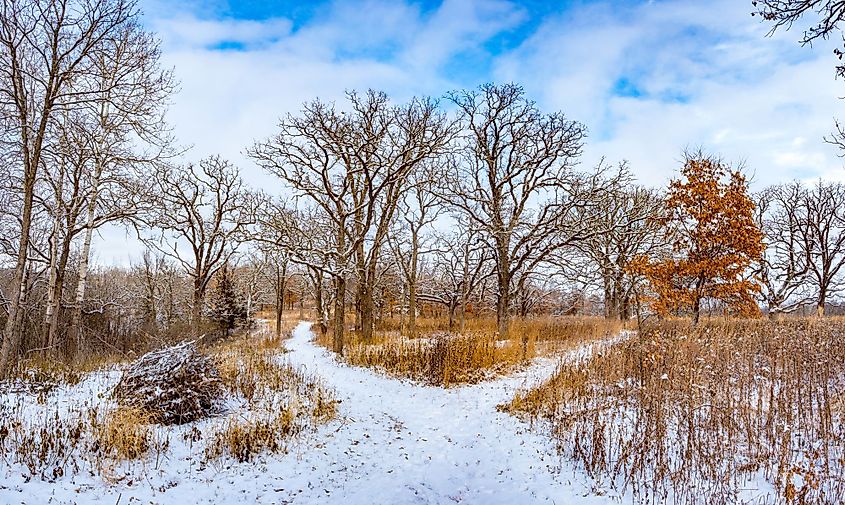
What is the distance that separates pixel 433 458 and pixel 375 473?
98 centimetres

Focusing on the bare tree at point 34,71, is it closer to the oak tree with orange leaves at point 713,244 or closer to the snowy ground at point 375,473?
the snowy ground at point 375,473

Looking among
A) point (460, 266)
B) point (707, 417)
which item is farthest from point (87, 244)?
point (460, 266)

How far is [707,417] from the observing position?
19.6ft

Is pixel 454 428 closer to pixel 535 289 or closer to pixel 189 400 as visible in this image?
pixel 189 400

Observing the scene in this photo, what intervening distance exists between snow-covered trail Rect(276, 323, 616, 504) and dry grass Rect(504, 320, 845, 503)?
0.50 m

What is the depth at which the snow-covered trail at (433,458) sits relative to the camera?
5098 mm

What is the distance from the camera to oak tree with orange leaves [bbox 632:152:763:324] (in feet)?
42.7

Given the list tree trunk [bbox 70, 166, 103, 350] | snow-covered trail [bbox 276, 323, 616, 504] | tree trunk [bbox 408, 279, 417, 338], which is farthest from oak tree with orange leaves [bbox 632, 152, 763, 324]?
tree trunk [bbox 70, 166, 103, 350]

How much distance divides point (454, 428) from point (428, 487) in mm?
2227

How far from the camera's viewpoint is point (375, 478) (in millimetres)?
5469

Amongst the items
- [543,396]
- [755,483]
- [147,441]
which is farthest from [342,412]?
[755,483]

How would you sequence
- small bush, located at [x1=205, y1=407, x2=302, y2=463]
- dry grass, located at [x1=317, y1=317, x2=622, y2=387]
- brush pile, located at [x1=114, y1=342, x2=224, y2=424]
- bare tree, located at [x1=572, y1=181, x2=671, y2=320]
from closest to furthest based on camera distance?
small bush, located at [x1=205, y1=407, x2=302, y2=463]
brush pile, located at [x1=114, y1=342, x2=224, y2=424]
dry grass, located at [x1=317, y1=317, x2=622, y2=387]
bare tree, located at [x1=572, y1=181, x2=671, y2=320]

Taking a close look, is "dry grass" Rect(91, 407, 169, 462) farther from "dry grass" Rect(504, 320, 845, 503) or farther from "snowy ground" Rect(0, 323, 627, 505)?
"dry grass" Rect(504, 320, 845, 503)

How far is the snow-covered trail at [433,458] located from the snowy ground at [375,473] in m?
0.01
